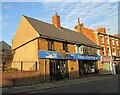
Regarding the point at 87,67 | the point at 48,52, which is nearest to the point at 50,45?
the point at 48,52

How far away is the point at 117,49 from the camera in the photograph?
44219 mm

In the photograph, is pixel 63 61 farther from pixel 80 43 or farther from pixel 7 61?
pixel 7 61

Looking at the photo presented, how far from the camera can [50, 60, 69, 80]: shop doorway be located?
2428 cm

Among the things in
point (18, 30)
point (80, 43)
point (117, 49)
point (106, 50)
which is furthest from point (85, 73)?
point (117, 49)

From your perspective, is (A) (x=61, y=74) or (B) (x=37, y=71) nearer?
(B) (x=37, y=71)

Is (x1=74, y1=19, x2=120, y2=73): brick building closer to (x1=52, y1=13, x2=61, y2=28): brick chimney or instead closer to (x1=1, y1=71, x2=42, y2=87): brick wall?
(x1=52, y1=13, x2=61, y2=28): brick chimney

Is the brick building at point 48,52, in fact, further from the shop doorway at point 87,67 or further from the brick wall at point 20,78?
the brick wall at point 20,78

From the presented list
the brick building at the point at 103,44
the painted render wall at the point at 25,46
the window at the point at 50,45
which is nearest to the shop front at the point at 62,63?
the window at the point at 50,45

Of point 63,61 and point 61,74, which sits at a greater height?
point 63,61

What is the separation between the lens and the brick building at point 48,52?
23078 mm

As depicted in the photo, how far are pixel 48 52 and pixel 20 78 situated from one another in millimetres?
5516

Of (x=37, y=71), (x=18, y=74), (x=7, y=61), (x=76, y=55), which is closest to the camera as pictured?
(x=18, y=74)

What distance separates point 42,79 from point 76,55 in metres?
8.53

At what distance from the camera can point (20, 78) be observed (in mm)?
19906
